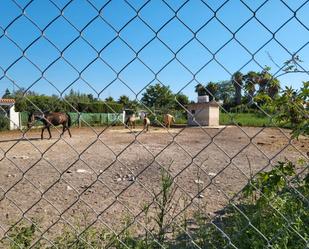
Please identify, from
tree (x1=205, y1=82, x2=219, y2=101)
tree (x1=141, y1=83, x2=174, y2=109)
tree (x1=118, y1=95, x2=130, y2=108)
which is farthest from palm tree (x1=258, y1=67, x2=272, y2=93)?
tree (x1=118, y1=95, x2=130, y2=108)

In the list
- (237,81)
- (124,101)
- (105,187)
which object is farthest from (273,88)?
(105,187)

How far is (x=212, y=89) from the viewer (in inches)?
72.3

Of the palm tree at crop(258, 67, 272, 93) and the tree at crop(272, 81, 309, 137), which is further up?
the palm tree at crop(258, 67, 272, 93)

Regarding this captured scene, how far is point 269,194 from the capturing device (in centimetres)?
290

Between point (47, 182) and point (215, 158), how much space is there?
14.8ft

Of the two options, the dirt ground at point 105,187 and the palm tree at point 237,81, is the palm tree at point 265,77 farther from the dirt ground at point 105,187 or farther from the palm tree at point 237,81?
the dirt ground at point 105,187

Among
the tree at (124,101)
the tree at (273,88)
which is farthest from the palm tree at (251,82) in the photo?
the tree at (124,101)

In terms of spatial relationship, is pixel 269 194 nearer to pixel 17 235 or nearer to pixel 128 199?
pixel 17 235

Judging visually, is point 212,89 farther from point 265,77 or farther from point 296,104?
point 296,104

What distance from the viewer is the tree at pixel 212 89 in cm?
176

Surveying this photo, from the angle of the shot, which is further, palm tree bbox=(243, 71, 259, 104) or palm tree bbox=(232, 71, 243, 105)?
palm tree bbox=(243, 71, 259, 104)

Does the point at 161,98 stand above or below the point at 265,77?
below

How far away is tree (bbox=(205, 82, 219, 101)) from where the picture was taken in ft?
5.77

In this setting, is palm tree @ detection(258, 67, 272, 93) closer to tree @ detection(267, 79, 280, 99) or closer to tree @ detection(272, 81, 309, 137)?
tree @ detection(267, 79, 280, 99)
